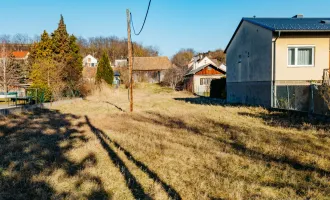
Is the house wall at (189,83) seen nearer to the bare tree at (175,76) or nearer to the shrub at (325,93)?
the bare tree at (175,76)

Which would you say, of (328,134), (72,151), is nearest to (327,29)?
(328,134)

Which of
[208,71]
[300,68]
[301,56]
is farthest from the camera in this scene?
[208,71]

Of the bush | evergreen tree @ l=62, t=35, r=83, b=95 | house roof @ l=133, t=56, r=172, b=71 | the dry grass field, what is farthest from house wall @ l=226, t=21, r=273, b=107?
house roof @ l=133, t=56, r=172, b=71

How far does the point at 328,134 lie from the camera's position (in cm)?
839

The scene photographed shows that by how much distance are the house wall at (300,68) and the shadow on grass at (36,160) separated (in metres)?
12.5

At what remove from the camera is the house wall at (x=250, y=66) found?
1717 centimetres

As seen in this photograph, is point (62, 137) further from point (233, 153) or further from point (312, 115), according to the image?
point (312, 115)

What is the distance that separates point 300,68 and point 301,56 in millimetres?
785

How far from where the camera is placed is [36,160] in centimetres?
576

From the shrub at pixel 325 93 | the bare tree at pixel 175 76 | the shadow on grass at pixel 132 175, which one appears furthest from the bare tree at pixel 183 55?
the shadow on grass at pixel 132 175

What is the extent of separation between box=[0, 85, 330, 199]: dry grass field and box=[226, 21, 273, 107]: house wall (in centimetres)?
800

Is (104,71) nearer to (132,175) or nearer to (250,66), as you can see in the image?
(250,66)

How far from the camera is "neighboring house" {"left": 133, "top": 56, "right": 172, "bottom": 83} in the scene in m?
66.5

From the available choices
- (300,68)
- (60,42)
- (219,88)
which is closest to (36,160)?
(300,68)
